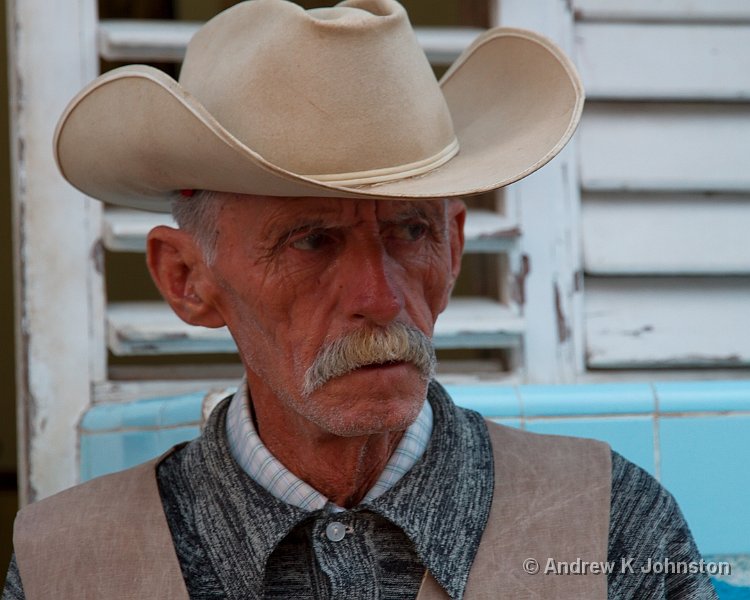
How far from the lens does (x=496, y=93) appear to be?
2.17 metres

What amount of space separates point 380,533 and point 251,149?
0.65 meters

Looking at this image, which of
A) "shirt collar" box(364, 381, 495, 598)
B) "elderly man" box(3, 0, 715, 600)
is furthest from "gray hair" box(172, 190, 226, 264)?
"shirt collar" box(364, 381, 495, 598)

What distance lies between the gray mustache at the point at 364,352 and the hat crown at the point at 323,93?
0.26m

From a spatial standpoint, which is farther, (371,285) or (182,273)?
(182,273)

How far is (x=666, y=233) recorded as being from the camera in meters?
3.15

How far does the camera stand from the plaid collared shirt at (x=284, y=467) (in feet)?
6.52

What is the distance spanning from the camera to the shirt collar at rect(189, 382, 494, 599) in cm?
190

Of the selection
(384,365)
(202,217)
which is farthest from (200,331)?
(384,365)

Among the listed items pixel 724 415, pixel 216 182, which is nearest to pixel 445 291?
pixel 216 182

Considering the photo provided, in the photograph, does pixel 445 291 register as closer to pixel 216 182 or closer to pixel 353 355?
pixel 353 355

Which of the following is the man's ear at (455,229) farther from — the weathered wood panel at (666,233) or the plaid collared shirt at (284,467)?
the weathered wood panel at (666,233)

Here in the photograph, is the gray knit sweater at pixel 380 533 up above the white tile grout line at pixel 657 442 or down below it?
above

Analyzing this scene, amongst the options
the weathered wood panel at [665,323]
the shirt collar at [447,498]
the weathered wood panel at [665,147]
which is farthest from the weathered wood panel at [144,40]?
the shirt collar at [447,498]

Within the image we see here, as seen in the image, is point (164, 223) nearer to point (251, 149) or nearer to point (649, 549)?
point (251, 149)
